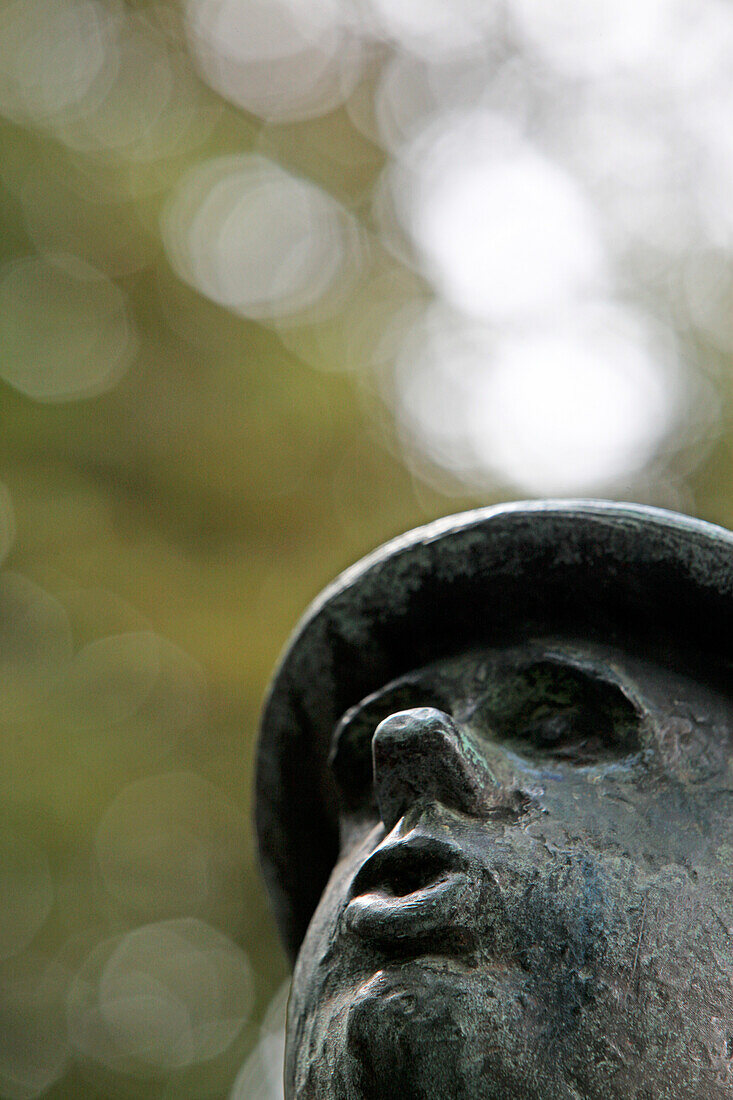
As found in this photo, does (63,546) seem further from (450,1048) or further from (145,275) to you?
(450,1048)

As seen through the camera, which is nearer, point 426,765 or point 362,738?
point 426,765

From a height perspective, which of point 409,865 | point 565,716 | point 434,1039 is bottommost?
point 434,1039

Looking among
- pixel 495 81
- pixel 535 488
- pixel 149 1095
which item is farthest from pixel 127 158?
pixel 149 1095

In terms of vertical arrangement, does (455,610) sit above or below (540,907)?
above

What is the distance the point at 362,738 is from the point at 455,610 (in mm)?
152

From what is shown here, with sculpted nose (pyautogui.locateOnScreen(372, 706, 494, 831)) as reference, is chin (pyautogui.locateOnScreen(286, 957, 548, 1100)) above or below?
below

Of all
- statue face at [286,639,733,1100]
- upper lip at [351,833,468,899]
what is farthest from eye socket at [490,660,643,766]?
upper lip at [351,833,468,899]

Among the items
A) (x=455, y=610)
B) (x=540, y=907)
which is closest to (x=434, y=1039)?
(x=540, y=907)

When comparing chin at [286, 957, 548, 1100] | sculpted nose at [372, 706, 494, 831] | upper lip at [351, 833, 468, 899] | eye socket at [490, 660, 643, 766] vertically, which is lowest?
chin at [286, 957, 548, 1100]

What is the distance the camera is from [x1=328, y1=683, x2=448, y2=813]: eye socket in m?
1.03

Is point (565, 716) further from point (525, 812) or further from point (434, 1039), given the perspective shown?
point (434, 1039)

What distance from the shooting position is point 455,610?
104 cm

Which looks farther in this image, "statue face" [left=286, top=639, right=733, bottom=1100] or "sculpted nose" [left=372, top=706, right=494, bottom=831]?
"sculpted nose" [left=372, top=706, right=494, bottom=831]

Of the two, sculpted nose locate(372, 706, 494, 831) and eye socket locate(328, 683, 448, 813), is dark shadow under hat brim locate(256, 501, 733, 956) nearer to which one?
eye socket locate(328, 683, 448, 813)
